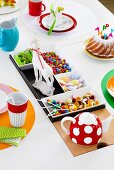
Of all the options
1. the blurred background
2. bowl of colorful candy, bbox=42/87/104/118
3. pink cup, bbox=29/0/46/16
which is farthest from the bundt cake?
the blurred background

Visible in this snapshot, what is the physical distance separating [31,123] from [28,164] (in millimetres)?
202

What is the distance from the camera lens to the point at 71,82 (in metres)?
1.64

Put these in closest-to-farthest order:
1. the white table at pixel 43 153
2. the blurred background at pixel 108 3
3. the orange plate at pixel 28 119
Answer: the white table at pixel 43 153 → the orange plate at pixel 28 119 → the blurred background at pixel 108 3

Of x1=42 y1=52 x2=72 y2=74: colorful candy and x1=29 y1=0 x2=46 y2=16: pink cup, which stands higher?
x1=29 y1=0 x2=46 y2=16: pink cup

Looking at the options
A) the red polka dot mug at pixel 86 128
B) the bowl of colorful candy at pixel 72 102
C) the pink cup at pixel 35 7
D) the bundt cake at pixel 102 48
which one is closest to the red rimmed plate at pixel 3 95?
the bowl of colorful candy at pixel 72 102

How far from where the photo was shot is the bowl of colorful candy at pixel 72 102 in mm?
1496

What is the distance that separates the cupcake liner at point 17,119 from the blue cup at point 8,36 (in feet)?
1.60

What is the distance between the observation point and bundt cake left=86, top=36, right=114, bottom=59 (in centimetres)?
181

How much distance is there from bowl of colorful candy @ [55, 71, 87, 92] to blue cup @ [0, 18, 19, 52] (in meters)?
0.29

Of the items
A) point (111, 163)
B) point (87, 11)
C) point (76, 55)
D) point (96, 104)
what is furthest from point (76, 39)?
point (111, 163)

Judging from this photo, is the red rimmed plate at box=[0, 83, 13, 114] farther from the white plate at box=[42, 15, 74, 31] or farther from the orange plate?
the white plate at box=[42, 15, 74, 31]

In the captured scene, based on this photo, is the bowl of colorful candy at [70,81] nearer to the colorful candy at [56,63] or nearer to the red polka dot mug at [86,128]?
the colorful candy at [56,63]

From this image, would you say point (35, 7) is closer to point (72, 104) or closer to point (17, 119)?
point (72, 104)

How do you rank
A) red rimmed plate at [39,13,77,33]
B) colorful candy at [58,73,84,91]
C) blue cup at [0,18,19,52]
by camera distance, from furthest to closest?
red rimmed plate at [39,13,77,33], blue cup at [0,18,19,52], colorful candy at [58,73,84,91]
